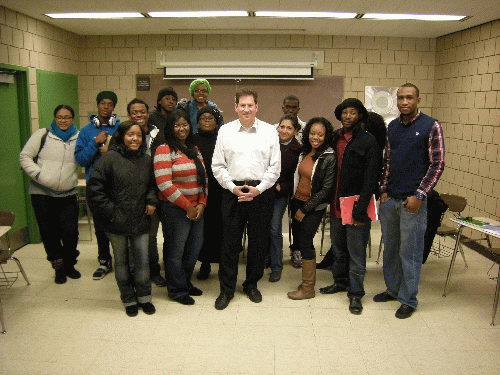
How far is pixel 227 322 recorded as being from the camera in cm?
309

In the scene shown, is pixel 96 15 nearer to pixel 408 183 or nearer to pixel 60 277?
pixel 60 277

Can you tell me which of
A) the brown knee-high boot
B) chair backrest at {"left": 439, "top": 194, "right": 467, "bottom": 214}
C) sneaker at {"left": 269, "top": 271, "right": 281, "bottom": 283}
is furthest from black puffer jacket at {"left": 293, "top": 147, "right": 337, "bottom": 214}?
chair backrest at {"left": 439, "top": 194, "right": 467, "bottom": 214}

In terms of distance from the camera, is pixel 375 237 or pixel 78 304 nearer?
pixel 78 304

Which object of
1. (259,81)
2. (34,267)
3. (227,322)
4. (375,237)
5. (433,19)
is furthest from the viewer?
(259,81)

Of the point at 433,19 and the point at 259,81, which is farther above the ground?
the point at 433,19

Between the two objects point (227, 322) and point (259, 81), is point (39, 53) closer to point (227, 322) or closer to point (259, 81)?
point (259, 81)

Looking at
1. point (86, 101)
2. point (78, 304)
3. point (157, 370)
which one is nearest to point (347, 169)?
point (157, 370)

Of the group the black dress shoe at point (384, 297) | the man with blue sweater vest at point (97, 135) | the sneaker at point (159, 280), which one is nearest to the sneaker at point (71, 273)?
the man with blue sweater vest at point (97, 135)

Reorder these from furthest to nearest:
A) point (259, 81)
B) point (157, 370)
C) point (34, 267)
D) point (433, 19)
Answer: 1. point (259, 81)
2. point (433, 19)
3. point (34, 267)
4. point (157, 370)

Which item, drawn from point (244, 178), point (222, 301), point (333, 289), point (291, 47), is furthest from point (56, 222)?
point (291, 47)

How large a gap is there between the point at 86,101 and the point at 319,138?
13.7 feet

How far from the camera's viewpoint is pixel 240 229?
10.8ft

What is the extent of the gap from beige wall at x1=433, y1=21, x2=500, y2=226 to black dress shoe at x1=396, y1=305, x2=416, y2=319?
2.20 m

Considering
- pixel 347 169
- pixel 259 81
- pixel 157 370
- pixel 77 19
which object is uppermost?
pixel 77 19
